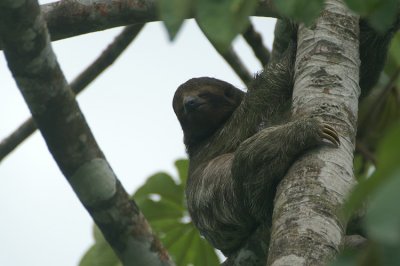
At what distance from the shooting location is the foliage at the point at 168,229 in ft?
20.1

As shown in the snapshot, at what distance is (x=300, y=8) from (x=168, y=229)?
16.8ft

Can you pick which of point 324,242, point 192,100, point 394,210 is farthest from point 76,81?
point 394,210

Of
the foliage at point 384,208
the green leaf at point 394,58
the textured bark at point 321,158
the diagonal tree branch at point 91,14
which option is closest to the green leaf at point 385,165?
the foliage at point 384,208

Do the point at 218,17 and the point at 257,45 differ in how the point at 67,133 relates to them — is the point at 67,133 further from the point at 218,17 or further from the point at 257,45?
the point at 257,45

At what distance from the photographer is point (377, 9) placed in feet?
4.50

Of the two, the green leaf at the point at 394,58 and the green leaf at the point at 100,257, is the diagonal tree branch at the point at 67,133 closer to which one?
the green leaf at the point at 100,257

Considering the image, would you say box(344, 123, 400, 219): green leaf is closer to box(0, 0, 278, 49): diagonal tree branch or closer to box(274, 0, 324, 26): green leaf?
box(274, 0, 324, 26): green leaf

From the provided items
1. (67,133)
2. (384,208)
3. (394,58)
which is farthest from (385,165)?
(394,58)

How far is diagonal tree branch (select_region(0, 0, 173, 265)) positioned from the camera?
3.58 m

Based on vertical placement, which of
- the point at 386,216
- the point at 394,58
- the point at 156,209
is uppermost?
the point at 386,216

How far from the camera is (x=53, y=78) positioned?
3750mm

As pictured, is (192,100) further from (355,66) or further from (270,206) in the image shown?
(355,66)

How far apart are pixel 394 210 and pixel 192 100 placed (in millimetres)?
5960

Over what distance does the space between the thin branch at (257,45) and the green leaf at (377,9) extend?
5.08m
